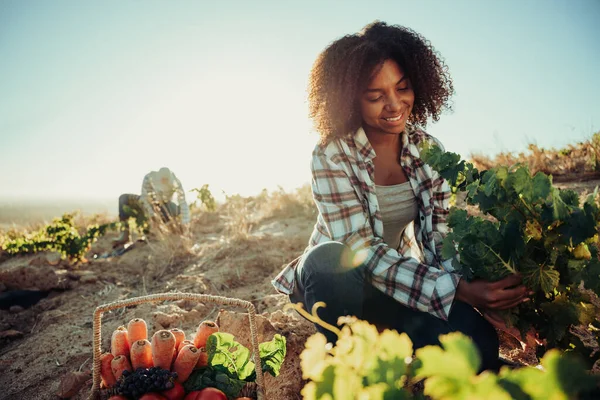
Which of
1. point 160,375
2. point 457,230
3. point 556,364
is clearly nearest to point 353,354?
point 556,364

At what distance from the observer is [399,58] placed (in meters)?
2.17

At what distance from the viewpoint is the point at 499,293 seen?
1.48 metres

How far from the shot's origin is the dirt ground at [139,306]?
234 cm

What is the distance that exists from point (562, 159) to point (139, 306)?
5.94 metres

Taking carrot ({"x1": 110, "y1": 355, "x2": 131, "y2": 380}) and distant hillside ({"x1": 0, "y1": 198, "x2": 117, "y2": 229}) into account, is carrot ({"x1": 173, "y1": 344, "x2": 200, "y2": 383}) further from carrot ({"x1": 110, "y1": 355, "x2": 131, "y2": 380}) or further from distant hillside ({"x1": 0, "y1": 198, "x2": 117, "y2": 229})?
distant hillside ({"x1": 0, "y1": 198, "x2": 117, "y2": 229})

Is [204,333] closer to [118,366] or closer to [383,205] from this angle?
[118,366]

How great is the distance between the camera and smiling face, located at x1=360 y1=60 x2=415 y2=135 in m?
2.05

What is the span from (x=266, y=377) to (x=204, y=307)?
1.26m

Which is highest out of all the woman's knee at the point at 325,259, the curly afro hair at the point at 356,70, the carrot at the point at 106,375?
the curly afro hair at the point at 356,70

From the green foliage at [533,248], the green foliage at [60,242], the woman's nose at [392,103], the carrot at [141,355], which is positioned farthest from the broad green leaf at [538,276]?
the green foliage at [60,242]

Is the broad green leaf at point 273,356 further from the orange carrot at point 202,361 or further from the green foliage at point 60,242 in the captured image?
the green foliage at point 60,242

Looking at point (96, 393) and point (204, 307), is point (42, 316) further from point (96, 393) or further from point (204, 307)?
point (96, 393)

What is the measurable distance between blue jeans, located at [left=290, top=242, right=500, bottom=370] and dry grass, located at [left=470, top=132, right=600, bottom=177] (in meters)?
4.05

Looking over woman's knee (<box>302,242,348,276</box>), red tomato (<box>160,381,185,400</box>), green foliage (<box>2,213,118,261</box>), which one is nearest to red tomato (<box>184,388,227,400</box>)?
red tomato (<box>160,381,185,400</box>)
